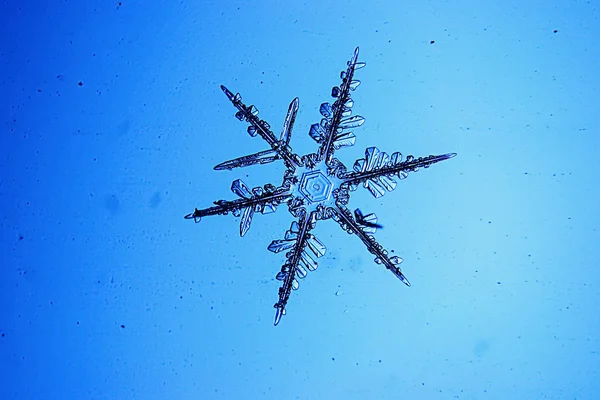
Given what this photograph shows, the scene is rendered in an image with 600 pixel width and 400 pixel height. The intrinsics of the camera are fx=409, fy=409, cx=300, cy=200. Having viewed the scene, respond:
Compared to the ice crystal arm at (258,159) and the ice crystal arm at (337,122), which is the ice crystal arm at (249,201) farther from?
the ice crystal arm at (337,122)

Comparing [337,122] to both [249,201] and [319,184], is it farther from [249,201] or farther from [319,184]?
[249,201]

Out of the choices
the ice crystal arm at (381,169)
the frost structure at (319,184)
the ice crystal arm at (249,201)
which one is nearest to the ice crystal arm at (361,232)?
the frost structure at (319,184)

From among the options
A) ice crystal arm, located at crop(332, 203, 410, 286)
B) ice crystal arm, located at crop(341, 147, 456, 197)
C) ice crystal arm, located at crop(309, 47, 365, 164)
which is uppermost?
ice crystal arm, located at crop(309, 47, 365, 164)

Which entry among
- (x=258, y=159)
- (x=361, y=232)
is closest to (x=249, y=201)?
(x=258, y=159)

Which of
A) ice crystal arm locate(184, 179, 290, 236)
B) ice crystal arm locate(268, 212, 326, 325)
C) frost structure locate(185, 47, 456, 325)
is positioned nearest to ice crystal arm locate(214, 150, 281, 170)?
frost structure locate(185, 47, 456, 325)

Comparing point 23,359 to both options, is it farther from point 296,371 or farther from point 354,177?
point 354,177

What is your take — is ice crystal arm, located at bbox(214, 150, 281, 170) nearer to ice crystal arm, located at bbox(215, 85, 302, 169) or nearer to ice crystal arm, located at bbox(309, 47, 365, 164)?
ice crystal arm, located at bbox(215, 85, 302, 169)
